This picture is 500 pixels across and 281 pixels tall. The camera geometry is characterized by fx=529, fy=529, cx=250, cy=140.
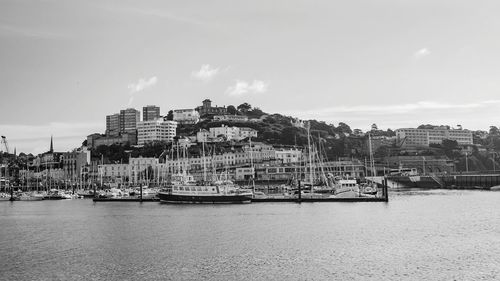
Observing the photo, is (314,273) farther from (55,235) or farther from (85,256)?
(55,235)

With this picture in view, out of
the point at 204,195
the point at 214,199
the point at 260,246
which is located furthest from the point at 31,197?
the point at 260,246

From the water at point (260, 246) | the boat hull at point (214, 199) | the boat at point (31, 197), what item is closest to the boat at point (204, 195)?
the boat hull at point (214, 199)

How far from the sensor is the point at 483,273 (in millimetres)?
32844

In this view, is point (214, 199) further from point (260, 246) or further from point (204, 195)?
point (260, 246)

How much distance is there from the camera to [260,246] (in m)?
44.0

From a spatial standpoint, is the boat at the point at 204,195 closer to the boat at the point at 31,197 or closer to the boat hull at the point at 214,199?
the boat hull at the point at 214,199

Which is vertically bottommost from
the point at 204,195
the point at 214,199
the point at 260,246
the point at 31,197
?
the point at 260,246

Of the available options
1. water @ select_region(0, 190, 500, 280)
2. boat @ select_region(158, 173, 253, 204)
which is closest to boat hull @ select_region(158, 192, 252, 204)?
boat @ select_region(158, 173, 253, 204)

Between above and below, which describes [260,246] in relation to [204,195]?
below

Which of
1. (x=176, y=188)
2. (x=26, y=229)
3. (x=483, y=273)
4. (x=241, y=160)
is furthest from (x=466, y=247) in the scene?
(x=241, y=160)

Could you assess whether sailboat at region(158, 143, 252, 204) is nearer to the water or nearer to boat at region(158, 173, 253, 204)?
boat at region(158, 173, 253, 204)

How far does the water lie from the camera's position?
112 feet

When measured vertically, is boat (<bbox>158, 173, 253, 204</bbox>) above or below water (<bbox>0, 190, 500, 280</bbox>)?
above

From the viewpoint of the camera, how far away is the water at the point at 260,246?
34156 mm
